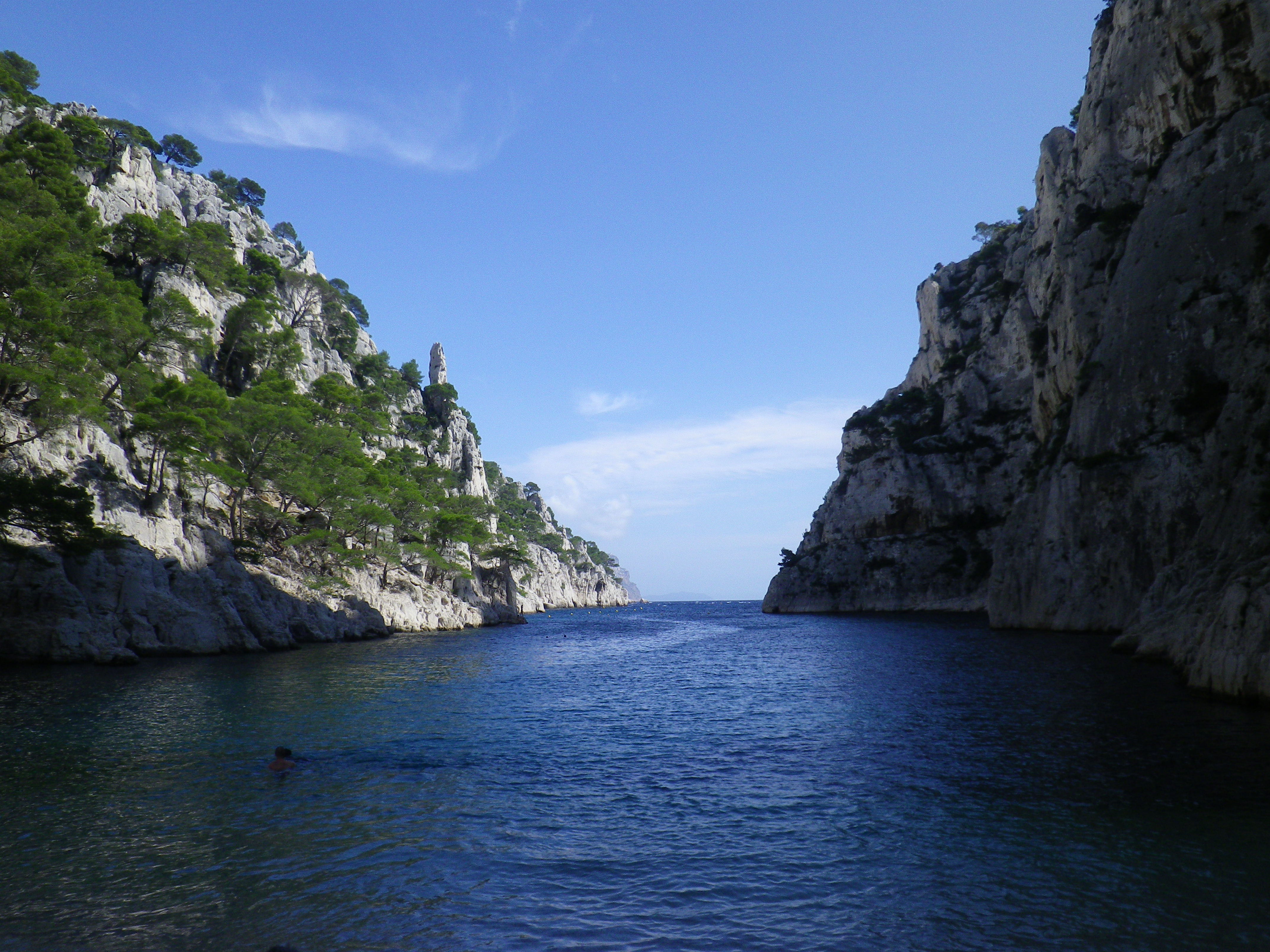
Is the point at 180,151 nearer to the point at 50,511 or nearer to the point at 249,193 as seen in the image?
the point at 249,193

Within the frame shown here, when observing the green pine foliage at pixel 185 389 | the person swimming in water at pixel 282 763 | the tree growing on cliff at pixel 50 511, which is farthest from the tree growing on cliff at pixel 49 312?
the person swimming in water at pixel 282 763

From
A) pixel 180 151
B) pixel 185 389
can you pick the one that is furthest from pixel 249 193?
pixel 185 389

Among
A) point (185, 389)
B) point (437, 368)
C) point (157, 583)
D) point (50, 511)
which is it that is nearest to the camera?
point (50, 511)

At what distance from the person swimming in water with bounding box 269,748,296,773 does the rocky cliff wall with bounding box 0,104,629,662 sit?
25049 millimetres

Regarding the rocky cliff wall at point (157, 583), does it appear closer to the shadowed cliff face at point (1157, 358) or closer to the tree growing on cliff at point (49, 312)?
the tree growing on cliff at point (49, 312)

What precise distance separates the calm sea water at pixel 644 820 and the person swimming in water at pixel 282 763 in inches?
10.0

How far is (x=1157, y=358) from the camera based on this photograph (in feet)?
127

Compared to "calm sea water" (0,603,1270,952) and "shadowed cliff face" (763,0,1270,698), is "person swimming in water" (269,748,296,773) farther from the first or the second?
"shadowed cliff face" (763,0,1270,698)

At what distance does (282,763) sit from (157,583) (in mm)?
28986

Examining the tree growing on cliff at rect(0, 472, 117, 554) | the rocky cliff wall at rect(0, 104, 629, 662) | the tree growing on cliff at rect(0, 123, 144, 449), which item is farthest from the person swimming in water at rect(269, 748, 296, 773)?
the tree growing on cliff at rect(0, 123, 144, 449)

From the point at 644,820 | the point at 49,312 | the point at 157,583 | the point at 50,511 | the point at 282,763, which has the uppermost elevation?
the point at 49,312

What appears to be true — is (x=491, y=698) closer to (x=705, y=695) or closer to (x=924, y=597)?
(x=705, y=695)

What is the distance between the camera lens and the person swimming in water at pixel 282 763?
53.0 ft

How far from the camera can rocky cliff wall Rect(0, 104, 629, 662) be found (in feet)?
112
